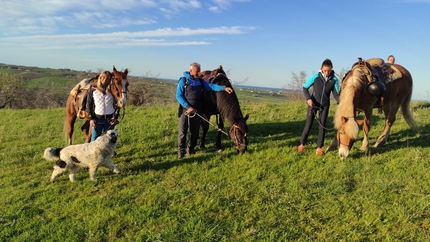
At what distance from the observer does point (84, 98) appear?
6.48m

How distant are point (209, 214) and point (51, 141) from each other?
6444 mm

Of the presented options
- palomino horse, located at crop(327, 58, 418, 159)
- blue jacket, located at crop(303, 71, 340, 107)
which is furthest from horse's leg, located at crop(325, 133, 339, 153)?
blue jacket, located at crop(303, 71, 340, 107)

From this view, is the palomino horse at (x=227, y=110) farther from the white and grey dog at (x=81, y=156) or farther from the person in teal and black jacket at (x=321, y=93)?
the white and grey dog at (x=81, y=156)

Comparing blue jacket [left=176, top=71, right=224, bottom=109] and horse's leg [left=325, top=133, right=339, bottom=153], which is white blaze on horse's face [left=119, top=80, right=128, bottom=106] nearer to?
blue jacket [left=176, top=71, right=224, bottom=109]

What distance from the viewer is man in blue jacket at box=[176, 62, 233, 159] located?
20.3ft

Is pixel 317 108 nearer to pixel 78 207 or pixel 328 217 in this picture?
pixel 328 217

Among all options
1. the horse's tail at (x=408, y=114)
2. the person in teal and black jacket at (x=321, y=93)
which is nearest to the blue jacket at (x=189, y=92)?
the person in teal and black jacket at (x=321, y=93)

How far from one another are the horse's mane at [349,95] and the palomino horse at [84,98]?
4.41 metres

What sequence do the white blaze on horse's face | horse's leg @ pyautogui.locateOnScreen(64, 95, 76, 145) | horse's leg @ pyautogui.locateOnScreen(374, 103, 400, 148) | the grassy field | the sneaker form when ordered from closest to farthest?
1. the grassy field
2. the white blaze on horse's face
3. the sneaker
4. horse's leg @ pyautogui.locateOnScreen(374, 103, 400, 148)
5. horse's leg @ pyautogui.locateOnScreen(64, 95, 76, 145)

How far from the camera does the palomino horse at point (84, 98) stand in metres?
5.98

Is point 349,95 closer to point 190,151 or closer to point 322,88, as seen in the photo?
point 322,88

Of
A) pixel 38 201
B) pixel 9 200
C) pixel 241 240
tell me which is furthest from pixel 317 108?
pixel 9 200

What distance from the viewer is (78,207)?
423 centimetres

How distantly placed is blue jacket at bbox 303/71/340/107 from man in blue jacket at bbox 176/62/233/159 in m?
1.87
